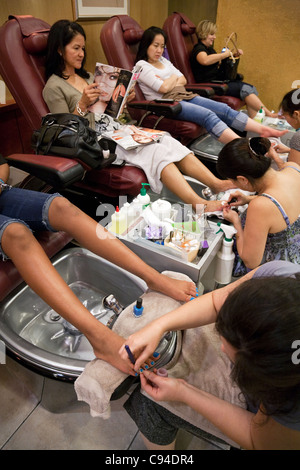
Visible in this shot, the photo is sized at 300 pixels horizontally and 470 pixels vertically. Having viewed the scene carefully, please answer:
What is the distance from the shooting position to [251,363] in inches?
27.5

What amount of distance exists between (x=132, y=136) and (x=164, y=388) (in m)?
1.54

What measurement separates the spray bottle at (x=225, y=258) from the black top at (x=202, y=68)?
220 centimetres

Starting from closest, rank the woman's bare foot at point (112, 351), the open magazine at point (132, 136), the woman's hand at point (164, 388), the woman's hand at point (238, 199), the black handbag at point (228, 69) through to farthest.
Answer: the woman's hand at point (164, 388)
the woman's bare foot at point (112, 351)
the woman's hand at point (238, 199)
the open magazine at point (132, 136)
the black handbag at point (228, 69)

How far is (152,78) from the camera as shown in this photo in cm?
256

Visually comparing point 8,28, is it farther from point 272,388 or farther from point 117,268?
point 272,388

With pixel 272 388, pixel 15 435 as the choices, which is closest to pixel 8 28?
pixel 15 435

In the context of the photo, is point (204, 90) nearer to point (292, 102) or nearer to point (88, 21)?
point (292, 102)

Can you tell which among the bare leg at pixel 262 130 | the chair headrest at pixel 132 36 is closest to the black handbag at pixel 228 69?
the bare leg at pixel 262 130

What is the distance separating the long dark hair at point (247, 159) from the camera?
140 cm

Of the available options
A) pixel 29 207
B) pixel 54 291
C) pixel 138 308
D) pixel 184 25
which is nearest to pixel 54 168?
pixel 29 207

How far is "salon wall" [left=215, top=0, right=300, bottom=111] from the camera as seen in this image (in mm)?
3557

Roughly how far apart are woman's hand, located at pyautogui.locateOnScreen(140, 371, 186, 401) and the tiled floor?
363 millimetres

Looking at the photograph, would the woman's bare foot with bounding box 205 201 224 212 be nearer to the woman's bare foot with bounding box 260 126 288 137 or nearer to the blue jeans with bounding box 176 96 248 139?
the blue jeans with bounding box 176 96 248 139

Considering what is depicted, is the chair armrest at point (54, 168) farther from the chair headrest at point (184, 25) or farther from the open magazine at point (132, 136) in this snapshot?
the chair headrest at point (184, 25)
